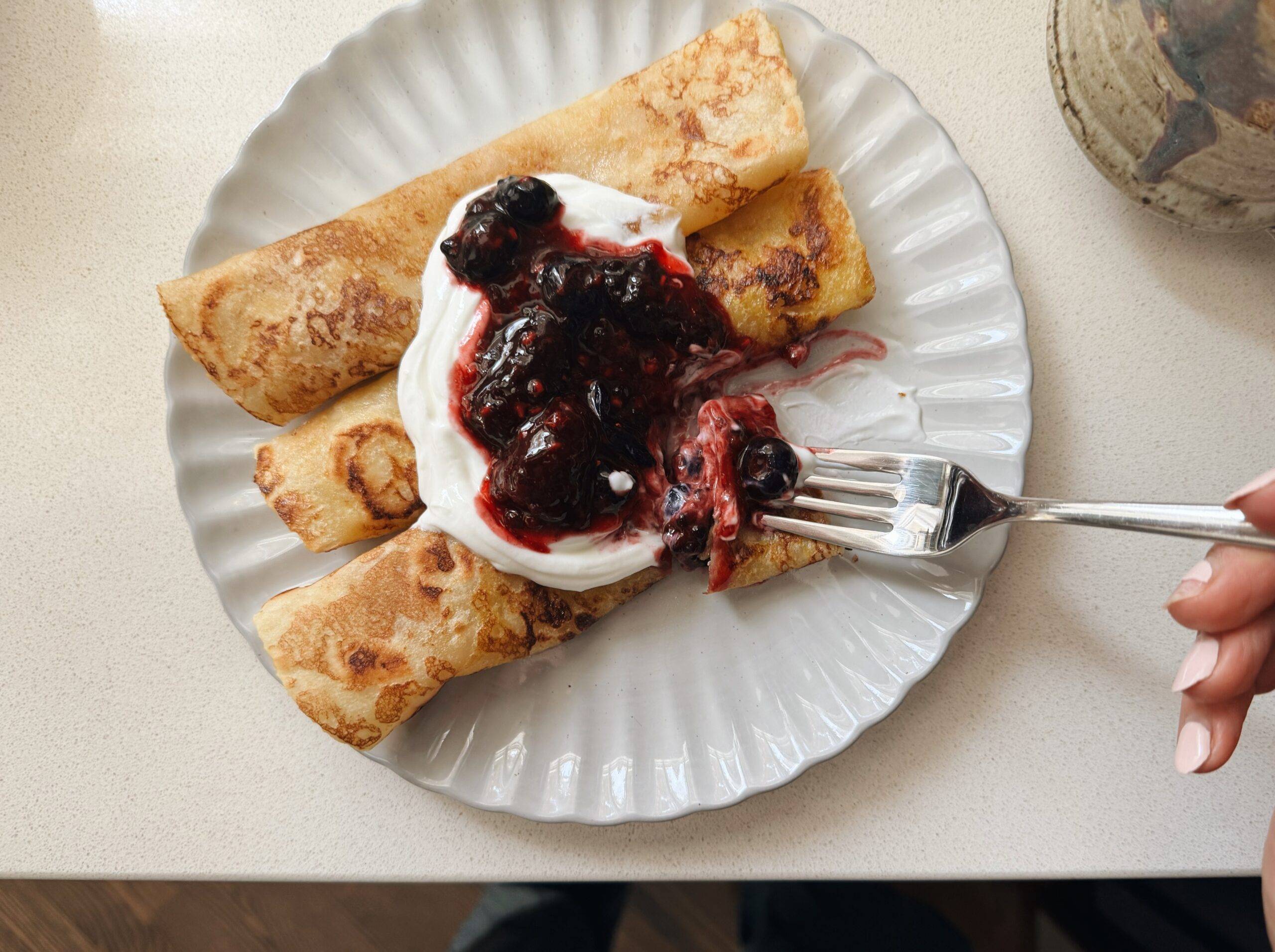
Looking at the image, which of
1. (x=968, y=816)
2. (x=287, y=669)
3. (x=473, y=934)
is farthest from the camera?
(x=473, y=934)

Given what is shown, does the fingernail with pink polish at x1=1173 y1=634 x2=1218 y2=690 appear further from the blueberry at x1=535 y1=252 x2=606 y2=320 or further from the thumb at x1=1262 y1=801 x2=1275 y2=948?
the blueberry at x1=535 y1=252 x2=606 y2=320

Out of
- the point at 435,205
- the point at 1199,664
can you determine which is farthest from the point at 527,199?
the point at 1199,664

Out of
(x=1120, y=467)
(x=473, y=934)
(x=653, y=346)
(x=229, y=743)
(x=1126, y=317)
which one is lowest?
(x=473, y=934)

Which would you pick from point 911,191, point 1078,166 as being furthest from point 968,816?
point 1078,166

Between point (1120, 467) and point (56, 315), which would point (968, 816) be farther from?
point (56, 315)

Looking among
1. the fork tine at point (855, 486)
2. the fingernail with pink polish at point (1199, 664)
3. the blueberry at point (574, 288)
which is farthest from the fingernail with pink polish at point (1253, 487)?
the blueberry at point (574, 288)

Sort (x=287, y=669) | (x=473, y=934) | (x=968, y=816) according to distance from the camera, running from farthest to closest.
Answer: (x=473, y=934) → (x=968, y=816) → (x=287, y=669)

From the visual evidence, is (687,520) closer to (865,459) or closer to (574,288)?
(865,459)
